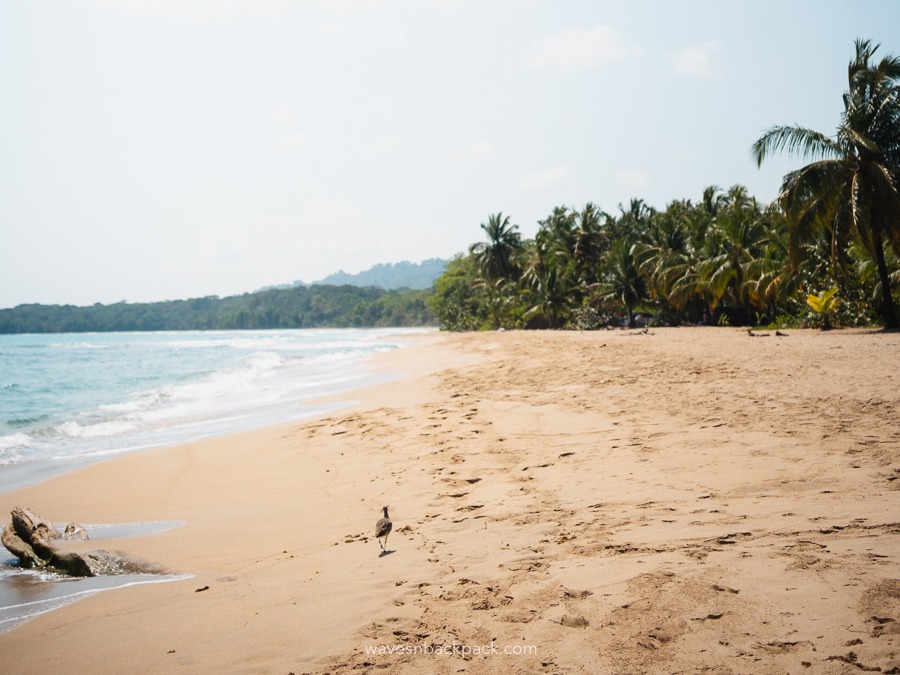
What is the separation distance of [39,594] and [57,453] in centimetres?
733

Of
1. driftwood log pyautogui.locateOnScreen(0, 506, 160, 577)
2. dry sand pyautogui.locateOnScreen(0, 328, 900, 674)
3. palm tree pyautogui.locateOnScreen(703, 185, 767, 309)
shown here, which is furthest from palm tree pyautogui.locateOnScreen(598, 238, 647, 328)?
driftwood log pyautogui.locateOnScreen(0, 506, 160, 577)

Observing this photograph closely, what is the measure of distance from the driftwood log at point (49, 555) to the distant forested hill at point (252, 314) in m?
126

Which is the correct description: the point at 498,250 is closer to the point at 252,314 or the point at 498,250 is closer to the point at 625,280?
the point at 625,280

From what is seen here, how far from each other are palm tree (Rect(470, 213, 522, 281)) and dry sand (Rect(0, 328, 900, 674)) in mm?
50696

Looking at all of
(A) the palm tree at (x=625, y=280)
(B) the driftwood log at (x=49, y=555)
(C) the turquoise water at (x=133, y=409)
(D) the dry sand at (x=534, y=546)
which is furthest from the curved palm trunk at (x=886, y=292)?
(A) the palm tree at (x=625, y=280)

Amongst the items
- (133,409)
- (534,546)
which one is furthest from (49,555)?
(133,409)

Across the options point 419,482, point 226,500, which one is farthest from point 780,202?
point 226,500

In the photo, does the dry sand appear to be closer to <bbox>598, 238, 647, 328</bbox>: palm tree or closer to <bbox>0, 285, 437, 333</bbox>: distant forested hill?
<bbox>598, 238, 647, 328</bbox>: palm tree

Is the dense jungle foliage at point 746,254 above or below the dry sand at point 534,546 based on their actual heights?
above

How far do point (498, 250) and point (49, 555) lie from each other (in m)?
55.9

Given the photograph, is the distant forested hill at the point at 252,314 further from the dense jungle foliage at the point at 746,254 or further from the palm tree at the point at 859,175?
the palm tree at the point at 859,175

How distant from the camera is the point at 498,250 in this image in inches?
2320

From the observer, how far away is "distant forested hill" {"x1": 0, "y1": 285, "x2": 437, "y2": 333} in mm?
145125

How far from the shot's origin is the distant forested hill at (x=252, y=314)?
145 meters
